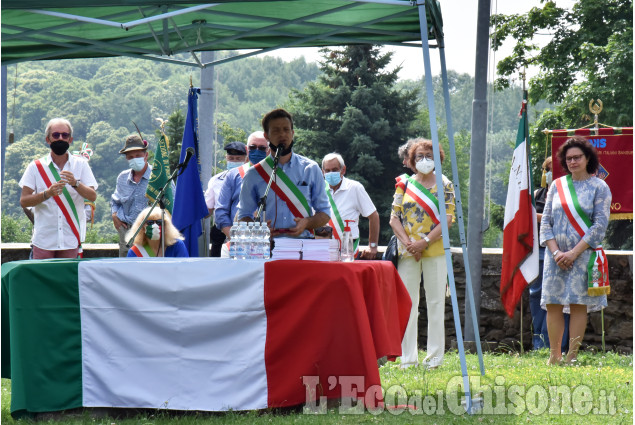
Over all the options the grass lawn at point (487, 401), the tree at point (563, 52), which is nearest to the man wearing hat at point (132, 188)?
the grass lawn at point (487, 401)

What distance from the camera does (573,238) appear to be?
24.3ft

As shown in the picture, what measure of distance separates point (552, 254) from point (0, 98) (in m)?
4.84

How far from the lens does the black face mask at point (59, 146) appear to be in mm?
7135

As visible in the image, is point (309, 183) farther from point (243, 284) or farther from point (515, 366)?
point (515, 366)

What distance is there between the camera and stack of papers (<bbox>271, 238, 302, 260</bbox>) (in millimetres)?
5020

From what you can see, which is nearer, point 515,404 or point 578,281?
point 515,404

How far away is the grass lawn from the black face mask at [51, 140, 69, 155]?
186 cm

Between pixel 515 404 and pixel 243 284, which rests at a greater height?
pixel 243 284

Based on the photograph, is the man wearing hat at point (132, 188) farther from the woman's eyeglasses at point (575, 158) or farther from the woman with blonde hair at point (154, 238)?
the woman's eyeglasses at point (575, 158)

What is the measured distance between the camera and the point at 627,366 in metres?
7.71

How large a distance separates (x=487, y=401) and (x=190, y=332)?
1938mm

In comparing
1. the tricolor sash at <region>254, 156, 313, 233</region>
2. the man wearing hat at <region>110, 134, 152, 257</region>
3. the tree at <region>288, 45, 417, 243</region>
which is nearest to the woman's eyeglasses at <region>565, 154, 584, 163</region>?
the tricolor sash at <region>254, 156, 313, 233</region>

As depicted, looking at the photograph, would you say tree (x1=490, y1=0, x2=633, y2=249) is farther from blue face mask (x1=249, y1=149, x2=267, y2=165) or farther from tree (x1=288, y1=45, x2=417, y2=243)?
blue face mask (x1=249, y1=149, x2=267, y2=165)

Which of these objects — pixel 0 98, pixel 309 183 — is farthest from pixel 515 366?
pixel 0 98
